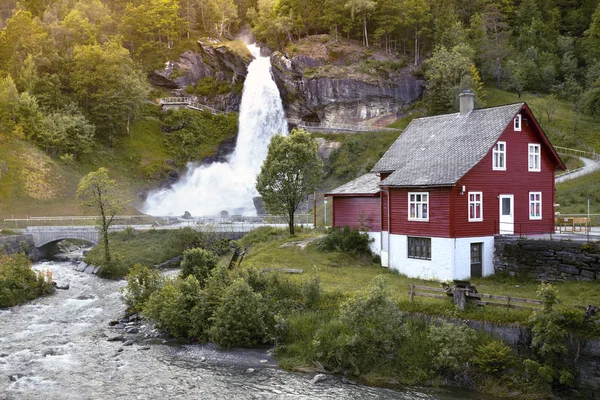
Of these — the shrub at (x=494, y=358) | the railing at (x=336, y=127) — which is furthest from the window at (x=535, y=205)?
the railing at (x=336, y=127)

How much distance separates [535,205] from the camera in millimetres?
31734

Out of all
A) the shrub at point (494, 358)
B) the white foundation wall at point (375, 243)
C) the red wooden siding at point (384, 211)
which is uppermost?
the red wooden siding at point (384, 211)

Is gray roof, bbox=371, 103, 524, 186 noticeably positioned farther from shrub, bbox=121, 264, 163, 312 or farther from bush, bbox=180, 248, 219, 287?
shrub, bbox=121, 264, 163, 312

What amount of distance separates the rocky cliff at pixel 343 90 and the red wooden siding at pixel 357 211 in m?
43.8

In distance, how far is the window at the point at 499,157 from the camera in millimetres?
29812

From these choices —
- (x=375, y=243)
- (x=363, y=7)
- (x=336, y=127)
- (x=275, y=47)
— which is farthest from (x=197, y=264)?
(x=275, y=47)

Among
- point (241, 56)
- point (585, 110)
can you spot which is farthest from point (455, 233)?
point (241, 56)

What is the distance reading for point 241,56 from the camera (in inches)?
3457

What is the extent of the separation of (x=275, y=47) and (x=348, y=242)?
6789cm

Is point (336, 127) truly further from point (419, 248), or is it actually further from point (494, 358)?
point (494, 358)

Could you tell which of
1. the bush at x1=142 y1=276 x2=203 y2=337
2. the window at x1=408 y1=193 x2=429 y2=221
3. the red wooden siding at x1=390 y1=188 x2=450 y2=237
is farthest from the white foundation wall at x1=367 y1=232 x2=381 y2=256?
the bush at x1=142 y1=276 x2=203 y2=337

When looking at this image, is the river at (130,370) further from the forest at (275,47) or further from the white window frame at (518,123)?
the forest at (275,47)

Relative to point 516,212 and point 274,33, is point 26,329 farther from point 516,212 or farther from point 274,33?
point 274,33

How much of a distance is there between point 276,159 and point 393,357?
77.8 ft
